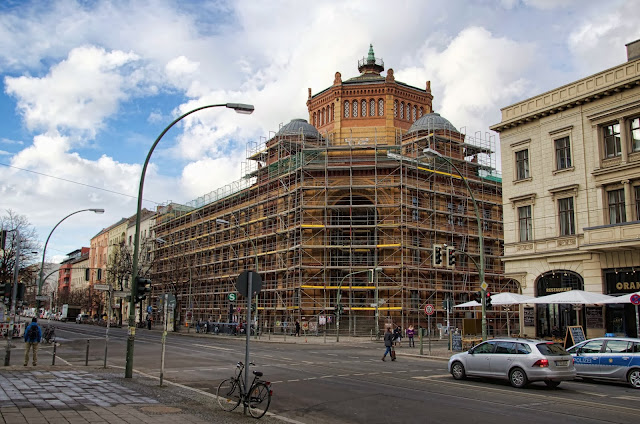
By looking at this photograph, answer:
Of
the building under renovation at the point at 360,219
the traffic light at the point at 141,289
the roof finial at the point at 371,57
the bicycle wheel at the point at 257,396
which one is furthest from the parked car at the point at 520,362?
the roof finial at the point at 371,57

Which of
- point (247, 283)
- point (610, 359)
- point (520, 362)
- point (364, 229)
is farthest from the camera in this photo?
point (364, 229)

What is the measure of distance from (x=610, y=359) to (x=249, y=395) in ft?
38.7

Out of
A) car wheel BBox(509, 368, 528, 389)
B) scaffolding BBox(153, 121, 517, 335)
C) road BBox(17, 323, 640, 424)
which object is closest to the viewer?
road BBox(17, 323, 640, 424)

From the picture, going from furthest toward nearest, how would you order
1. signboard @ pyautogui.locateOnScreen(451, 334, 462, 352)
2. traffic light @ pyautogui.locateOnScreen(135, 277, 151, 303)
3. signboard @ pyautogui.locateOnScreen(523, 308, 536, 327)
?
1. signboard @ pyautogui.locateOnScreen(523, 308, 536, 327)
2. signboard @ pyautogui.locateOnScreen(451, 334, 462, 352)
3. traffic light @ pyautogui.locateOnScreen(135, 277, 151, 303)

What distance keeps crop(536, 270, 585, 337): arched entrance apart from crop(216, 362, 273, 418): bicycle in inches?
839

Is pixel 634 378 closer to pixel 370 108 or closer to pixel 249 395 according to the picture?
pixel 249 395

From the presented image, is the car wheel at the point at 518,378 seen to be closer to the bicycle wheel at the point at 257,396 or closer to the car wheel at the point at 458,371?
the car wheel at the point at 458,371

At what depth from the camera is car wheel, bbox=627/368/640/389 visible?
52.1 feet

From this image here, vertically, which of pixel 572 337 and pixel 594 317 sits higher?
pixel 594 317

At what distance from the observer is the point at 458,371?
17.2 meters

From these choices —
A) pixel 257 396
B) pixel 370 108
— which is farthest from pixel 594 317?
pixel 370 108

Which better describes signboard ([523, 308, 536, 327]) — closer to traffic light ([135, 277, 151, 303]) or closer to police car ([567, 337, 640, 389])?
police car ([567, 337, 640, 389])

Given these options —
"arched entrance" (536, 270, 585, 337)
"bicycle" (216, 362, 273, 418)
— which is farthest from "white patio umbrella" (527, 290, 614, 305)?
"bicycle" (216, 362, 273, 418)

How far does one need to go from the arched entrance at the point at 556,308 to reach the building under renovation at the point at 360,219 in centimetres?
1517
